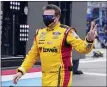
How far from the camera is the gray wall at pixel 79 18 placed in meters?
13.7

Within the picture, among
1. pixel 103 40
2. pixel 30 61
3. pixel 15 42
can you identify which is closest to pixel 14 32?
pixel 15 42

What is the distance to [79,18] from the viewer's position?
45.6ft

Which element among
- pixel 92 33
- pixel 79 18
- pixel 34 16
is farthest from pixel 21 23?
pixel 92 33

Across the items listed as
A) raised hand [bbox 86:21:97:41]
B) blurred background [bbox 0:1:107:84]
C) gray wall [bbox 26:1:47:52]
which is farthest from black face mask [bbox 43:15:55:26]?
gray wall [bbox 26:1:47:52]

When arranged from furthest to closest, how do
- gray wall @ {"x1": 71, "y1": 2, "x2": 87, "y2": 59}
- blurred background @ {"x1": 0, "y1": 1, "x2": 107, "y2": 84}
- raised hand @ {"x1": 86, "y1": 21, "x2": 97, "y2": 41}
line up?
1. gray wall @ {"x1": 71, "y1": 2, "x2": 87, "y2": 59}
2. blurred background @ {"x1": 0, "y1": 1, "x2": 107, "y2": 84}
3. raised hand @ {"x1": 86, "y1": 21, "x2": 97, "y2": 41}

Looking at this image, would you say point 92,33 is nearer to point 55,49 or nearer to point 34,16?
point 55,49

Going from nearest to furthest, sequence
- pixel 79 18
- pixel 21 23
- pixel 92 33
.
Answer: pixel 92 33, pixel 21 23, pixel 79 18

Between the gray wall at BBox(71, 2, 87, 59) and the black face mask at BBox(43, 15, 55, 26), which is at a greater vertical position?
the black face mask at BBox(43, 15, 55, 26)

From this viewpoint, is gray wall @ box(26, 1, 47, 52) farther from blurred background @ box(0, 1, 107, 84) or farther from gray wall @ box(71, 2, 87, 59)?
gray wall @ box(71, 2, 87, 59)

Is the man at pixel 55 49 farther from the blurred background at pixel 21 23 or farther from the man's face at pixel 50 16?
the blurred background at pixel 21 23

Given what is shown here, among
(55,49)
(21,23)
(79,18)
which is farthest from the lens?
(79,18)

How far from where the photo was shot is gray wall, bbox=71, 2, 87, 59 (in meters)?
13.7

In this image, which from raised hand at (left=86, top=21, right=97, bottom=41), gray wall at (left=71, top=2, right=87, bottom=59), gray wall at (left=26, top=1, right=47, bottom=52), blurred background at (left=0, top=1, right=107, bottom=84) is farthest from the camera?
gray wall at (left=71, top=2, right=87, bottom=59)

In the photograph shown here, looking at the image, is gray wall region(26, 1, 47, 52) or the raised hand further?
gray wall region(26, 1, 47, 52)
